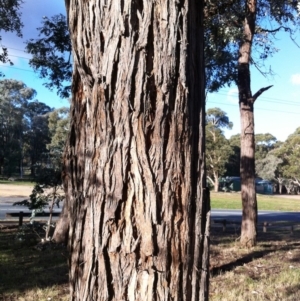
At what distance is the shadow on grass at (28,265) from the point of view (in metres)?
7.15

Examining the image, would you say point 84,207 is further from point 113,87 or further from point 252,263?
point 252,263

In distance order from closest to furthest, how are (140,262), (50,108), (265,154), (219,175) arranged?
1. (140,262)
2. (219,175)
3. (50,108)
4. (265,154)

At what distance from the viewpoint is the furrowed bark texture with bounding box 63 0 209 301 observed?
234cm

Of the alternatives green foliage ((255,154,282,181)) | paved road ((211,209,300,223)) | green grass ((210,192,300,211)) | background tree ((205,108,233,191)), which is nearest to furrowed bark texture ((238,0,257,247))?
paved road ((211,209,300,223))

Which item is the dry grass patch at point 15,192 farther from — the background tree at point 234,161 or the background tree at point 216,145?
the background tree at point 234,161

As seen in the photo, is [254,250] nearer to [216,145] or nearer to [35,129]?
[216,145]

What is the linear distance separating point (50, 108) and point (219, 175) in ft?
75.6

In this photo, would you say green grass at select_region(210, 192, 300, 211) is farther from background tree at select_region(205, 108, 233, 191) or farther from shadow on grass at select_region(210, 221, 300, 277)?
shadow on grass at select_region(210, 221, 300, 277)

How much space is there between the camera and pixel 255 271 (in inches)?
332

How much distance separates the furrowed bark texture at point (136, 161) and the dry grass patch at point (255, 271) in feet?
13.4

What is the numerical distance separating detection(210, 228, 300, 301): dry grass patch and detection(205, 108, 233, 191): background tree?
1588 inches

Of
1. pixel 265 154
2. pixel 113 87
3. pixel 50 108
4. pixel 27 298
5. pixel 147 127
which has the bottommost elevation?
pixel 27 298

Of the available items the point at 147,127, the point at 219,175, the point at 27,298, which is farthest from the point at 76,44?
the point at 219,175

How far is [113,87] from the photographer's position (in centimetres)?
239
